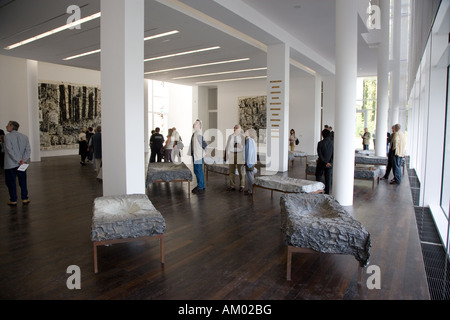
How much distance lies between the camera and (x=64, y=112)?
17922mm

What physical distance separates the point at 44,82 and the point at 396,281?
1853 centimetres

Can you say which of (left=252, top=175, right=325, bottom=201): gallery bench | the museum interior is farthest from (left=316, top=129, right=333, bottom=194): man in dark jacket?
(left=252, top=175, right=325, bottom=201): gallery bench

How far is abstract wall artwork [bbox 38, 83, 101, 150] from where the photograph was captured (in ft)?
56.4

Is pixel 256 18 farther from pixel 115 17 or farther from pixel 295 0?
pixel 115 17

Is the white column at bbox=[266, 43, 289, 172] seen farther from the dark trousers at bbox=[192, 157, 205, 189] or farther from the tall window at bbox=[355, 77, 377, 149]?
the tall window at bbox=[355, 77, 377, 149]

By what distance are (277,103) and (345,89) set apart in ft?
15.8

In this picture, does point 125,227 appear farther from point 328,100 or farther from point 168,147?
point 328,100

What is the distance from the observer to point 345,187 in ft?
24.0

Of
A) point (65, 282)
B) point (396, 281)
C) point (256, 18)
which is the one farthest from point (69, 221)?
point (256, 18)

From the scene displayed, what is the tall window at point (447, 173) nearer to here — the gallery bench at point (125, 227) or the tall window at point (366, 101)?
the gallery bench at point (125, 227)

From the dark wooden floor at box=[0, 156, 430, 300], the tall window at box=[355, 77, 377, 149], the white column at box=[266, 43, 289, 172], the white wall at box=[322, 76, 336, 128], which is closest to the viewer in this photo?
the dark wooden floor at box=[0, 156, 430, 300]

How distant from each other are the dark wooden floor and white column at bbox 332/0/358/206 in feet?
3.31

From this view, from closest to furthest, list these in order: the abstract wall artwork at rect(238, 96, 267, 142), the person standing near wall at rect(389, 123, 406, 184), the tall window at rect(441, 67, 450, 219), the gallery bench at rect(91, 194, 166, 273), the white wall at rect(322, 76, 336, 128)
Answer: the gallery bench at rect(91, 194, 166, 273), the tall window at rect(441, 67, 450, 219), the person standing near wall at rect(389, 123, 406, 184), the white wall at rect(322, 76, 336, 128), the abstract wall artwork at rect(238, 96, 267, 142)

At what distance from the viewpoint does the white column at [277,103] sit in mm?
11703
